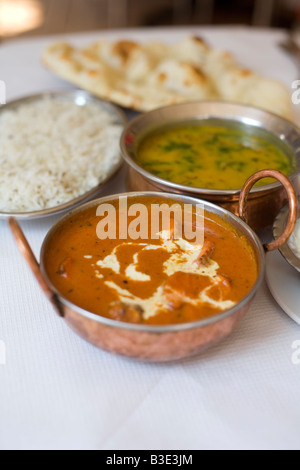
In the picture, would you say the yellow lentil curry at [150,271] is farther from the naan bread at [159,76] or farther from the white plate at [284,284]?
the naan bread at [159,76]

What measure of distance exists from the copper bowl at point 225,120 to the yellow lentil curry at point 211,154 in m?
0.03

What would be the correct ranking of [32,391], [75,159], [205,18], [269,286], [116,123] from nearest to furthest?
[32,391] < [269,286] < [75,159] < [116,123] < [205,18]

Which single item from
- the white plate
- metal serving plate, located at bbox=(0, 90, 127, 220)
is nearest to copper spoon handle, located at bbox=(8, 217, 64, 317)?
metal serving plate, located at bbox=(0, 90, 127, 220)

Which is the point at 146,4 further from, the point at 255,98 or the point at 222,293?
the point at 222,293

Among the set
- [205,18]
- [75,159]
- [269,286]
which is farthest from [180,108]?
[205,18]

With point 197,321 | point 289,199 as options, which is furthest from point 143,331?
point 289,199

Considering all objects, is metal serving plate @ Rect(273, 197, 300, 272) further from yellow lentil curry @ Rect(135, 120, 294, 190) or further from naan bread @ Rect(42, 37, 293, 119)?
naan bread @ Rect(42, 37, 293, 119)

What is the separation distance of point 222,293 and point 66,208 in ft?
2.30

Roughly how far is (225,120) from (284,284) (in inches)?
35.1

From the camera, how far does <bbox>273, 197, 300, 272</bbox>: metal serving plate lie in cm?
145

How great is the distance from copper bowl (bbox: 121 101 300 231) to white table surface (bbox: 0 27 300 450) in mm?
276

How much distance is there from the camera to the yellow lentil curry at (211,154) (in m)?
1.83

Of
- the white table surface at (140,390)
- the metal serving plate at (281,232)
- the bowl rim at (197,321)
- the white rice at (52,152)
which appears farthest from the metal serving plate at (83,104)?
the metal serving plate at (281,232)
